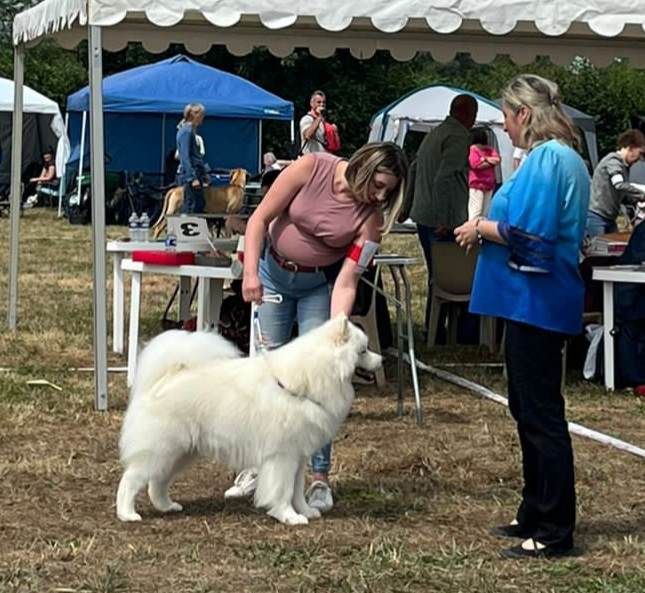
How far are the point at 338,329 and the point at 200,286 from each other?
3223 millimetres

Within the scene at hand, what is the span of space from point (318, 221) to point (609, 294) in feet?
10.7

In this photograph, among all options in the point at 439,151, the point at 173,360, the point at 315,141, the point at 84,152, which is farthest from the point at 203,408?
the point at 84,152

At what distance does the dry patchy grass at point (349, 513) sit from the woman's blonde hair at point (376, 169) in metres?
1.21

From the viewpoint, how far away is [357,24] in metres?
7.54

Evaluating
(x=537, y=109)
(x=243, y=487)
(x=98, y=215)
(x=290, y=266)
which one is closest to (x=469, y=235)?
(x=537, y=109)

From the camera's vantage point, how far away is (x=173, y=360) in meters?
4.77

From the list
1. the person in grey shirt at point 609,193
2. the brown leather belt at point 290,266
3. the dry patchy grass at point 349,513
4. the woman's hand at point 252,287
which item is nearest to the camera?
the dry patchy grass at point 349,513

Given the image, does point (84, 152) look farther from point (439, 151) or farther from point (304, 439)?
point (304, 439)

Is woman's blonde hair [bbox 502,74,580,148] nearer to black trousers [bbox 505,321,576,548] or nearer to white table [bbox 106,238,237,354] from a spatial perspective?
black trousers [bbox 505,321,576,548]

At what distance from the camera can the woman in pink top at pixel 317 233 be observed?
4816mm

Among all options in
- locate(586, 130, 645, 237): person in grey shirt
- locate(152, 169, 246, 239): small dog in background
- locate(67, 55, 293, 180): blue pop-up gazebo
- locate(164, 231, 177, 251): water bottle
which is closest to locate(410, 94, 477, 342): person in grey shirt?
locate(586, 130, 645, 237): person in grey shirt

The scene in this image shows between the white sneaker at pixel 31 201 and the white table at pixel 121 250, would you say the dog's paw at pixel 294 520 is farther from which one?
the white sneaker at pixel 31 201

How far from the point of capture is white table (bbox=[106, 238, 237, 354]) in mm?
7941

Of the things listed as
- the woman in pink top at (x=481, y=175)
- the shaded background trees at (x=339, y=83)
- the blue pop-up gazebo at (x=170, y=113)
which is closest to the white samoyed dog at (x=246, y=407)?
the woman in pink top at (x=481, y=175)
